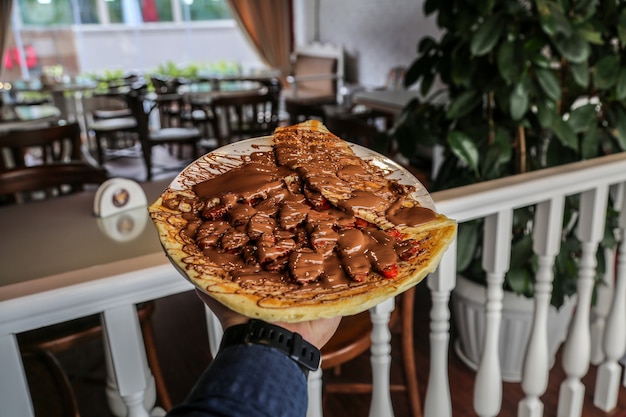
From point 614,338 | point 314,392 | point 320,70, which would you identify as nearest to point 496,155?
point 614,338

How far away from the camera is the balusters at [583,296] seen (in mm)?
1400

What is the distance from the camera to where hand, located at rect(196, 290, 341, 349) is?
2.20 ft

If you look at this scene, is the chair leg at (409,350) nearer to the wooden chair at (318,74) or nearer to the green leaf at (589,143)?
the green leaf at (589,143)

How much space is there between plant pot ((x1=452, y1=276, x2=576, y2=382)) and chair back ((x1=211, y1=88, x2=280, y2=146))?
8.80ft

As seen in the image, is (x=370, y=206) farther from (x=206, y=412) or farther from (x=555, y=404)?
(x=555, y=404)

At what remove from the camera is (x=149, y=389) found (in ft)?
3.31

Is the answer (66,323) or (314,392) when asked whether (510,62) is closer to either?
(314,392)

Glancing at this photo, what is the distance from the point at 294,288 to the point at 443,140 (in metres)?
1.48

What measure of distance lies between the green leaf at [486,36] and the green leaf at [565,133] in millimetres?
323

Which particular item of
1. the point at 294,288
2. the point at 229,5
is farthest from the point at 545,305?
the point at 229,5

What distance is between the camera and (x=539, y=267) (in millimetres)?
1352

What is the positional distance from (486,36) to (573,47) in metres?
0.25

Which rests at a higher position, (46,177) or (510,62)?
(510,62)

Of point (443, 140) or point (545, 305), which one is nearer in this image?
point (545, 305)
